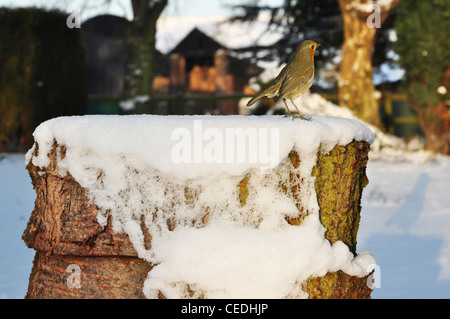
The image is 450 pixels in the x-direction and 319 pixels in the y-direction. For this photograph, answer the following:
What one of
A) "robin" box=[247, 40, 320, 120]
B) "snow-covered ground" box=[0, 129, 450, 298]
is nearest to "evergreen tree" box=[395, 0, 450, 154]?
"snow-covered ground" box=[0, 129, 450, 298]

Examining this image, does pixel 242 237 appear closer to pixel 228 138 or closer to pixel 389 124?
pixel 228 138

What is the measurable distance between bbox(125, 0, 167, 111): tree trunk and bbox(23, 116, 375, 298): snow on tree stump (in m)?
8.43

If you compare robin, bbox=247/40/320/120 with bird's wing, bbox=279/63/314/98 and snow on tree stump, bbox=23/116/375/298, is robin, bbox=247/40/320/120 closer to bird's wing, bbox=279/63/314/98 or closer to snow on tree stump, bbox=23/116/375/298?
bird's wing, bbox=279/63/314/98

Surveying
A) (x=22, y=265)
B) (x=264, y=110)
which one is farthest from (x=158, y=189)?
(x=264, y=110)

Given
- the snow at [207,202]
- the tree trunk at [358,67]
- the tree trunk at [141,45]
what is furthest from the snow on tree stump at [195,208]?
the tree trunk at [358,67]

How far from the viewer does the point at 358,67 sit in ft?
37.1

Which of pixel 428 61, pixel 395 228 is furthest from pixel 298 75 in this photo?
pixel 428 61

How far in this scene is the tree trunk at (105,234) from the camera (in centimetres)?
250

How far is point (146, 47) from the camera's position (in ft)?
35.6

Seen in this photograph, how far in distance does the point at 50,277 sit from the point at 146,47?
28.2 ft

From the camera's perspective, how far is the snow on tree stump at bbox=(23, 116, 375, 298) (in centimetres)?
240

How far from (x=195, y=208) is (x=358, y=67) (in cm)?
948

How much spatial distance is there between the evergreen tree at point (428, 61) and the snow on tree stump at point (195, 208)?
877cm

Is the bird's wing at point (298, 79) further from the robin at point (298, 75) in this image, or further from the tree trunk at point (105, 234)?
the tree trunk at point (105, 234)
